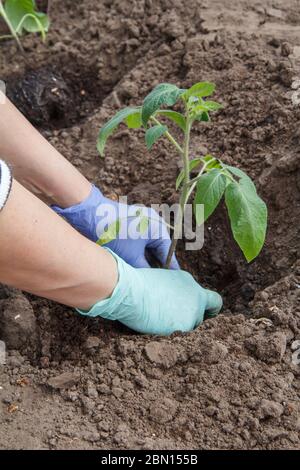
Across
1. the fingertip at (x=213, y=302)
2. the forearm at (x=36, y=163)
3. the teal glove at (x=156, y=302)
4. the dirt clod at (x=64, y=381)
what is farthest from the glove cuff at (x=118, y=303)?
the forearm at (x=36, y=163)

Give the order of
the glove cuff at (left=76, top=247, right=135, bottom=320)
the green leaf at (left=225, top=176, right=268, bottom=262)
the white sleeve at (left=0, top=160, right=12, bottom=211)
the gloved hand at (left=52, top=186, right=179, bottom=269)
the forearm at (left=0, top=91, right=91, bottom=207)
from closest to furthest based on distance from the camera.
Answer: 1. the white sleeve at (left=0, top=160, right=12, bottom=211)
2. the green leaf at (left=225, top=176, right=268, bottom=262)
3. the glove cuff at (left=76, top=247, right=135, bottom=320)
4. the forearm at (left=0, top=91, right=91, bottom=207)
5. the gloved hand at (left=52, top=186, right=179, bottom=269)

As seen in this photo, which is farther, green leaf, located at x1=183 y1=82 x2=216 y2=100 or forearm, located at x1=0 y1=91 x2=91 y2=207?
forearm, located at x1=0 y1=91 x2=91 y2=207

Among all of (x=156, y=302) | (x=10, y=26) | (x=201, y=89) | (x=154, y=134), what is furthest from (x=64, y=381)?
(x=10, y=26)

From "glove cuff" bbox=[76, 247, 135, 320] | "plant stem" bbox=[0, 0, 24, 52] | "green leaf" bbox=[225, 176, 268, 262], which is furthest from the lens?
"plant stem" bbox=[0, 0, 24, 52]

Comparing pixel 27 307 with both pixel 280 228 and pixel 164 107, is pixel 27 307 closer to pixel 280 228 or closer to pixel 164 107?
pixel 280 228

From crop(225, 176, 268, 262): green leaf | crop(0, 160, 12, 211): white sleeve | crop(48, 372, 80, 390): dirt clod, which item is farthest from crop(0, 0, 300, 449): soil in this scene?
crop(0, 160, 12, 211): white sleeve

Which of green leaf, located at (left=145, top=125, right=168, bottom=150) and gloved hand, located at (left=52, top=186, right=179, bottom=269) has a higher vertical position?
green leaf, located at (left=145, top=125, right=168, bottom=150)

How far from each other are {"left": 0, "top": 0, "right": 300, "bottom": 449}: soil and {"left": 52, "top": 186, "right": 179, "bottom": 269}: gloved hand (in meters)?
0.19

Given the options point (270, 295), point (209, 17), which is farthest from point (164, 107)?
point (270, 295)

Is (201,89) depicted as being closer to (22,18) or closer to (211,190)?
(211,190)

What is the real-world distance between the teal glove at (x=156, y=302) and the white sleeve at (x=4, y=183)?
52cm

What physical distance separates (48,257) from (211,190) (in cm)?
49

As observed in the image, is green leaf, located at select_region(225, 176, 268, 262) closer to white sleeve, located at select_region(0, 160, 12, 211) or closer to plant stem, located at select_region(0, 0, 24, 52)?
white sleeve, located at select_region(0, 160, 12, 211)

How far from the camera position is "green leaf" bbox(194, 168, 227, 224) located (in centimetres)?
172
